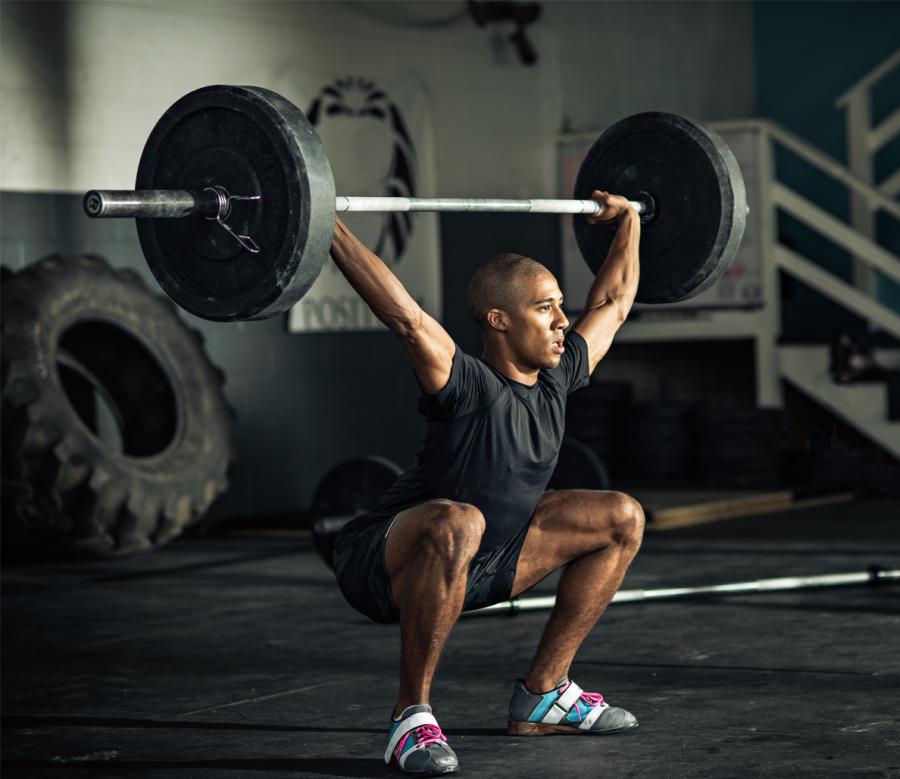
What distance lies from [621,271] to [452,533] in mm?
747

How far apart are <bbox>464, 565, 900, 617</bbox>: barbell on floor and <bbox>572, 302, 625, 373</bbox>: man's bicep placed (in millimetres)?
946

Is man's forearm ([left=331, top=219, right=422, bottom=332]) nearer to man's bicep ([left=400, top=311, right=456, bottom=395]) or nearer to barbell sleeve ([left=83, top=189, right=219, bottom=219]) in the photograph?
man's bicep ([left=400, top=311, right=456, bottom=395])

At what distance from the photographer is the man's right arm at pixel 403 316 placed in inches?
105

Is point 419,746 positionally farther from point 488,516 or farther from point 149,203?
point 149,203

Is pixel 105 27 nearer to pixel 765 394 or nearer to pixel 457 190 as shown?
pixel 457 190

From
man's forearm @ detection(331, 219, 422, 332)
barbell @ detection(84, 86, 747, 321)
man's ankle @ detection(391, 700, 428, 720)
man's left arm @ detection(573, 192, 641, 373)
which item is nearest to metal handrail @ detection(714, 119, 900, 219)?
man's left arm @ detection(573, 192, 641, 373)

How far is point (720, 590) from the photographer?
416 centimetres

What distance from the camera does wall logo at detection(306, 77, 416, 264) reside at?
7.18m

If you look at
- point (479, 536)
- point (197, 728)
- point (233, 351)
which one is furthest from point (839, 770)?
point (233, 351)

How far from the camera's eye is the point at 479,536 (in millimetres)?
2715

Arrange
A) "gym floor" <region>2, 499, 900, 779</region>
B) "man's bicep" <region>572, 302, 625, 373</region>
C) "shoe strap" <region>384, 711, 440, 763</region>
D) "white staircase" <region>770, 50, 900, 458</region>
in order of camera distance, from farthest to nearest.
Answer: "white staircase" <region>770, 50, 900, 458</region> → "man's bicep" <region>572, 302, 625, 373</region> → "gym floor" <region>2, 499, 900, 779</region> → "shoe strap" <region>384, 711, 440, 763</region>

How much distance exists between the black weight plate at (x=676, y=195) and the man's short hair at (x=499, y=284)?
1.78 feet

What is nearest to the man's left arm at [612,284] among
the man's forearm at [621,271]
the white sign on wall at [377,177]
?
the man's forearm at [621,271]

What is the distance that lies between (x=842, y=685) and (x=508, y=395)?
1.05 m
